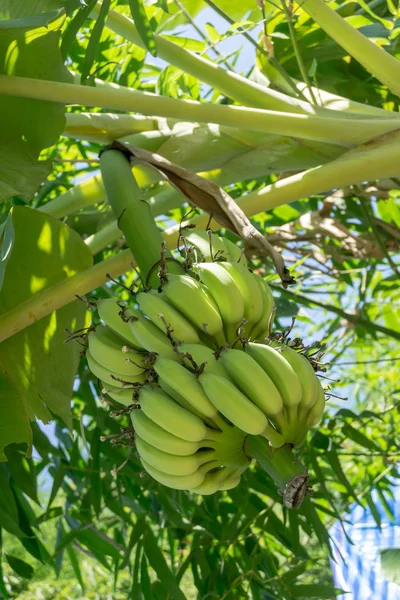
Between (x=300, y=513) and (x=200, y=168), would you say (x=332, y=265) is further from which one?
(x=200, y=168)

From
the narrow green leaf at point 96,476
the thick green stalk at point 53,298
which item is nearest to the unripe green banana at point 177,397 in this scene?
the thick green stalk at point 53,298

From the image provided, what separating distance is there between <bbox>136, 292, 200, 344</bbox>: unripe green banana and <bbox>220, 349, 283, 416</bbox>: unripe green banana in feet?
0.19

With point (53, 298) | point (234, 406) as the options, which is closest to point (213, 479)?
point (234, 406)

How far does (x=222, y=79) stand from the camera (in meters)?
1.11

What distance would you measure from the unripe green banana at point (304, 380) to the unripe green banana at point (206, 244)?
172 millimetres

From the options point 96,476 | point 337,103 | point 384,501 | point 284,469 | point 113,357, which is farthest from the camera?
point 384,501

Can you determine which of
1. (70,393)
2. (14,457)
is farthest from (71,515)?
(70,393)

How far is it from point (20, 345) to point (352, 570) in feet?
4.24

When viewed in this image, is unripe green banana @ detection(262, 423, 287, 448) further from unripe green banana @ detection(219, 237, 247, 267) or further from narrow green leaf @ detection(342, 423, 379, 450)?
narrow green leaf @ detection(342, 423, 379, 450)

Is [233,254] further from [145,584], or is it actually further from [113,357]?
[145,584]

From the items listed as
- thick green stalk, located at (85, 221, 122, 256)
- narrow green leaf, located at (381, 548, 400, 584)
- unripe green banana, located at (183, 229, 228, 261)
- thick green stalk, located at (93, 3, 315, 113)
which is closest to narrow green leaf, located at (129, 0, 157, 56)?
thick green stalk, located at (93, 3, 315, 113)

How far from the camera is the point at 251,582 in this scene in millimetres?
1617

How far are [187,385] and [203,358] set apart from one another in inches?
1.3

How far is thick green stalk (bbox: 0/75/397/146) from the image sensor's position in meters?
0.96
